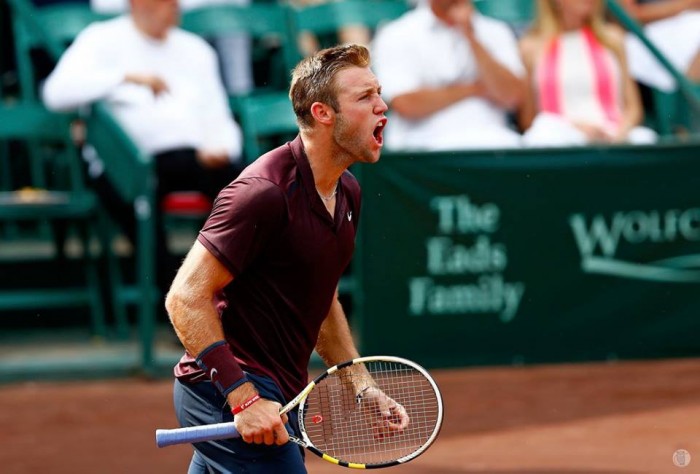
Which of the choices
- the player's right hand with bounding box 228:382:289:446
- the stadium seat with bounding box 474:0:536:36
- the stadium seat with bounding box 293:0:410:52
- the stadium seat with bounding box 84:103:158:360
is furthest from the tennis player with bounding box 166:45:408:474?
the stadium seat with bounding box 474:0:536:36

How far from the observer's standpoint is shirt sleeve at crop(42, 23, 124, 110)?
805cm

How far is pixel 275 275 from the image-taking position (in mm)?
3576

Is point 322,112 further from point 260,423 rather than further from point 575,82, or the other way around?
point 575,82

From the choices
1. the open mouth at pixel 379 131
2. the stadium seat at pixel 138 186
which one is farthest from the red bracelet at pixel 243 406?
the stadium seat at pixel 138 186

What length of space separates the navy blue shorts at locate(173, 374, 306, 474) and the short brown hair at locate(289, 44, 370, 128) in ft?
2.41

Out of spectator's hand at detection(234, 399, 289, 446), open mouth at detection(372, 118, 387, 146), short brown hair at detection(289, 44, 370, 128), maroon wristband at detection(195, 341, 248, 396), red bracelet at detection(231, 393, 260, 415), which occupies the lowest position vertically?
spectator's hand at detection(234, 399, 289, 446)

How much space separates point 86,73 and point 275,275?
15.8 ft

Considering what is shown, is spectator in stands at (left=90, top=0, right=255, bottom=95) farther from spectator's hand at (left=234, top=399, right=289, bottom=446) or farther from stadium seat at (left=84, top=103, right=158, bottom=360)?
spectator's hand at (left=234, top=399, right=289, bottom=446)

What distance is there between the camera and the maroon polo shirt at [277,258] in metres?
3.42

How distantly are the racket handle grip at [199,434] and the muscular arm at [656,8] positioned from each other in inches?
255

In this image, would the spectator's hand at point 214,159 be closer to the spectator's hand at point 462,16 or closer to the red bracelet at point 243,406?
the spectator's hand at point 462,16

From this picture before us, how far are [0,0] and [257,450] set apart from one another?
21.9ft

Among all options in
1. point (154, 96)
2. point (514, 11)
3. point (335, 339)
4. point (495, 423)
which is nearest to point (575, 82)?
point (514, 11)

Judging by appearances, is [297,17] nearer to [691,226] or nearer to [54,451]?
[691,226]
